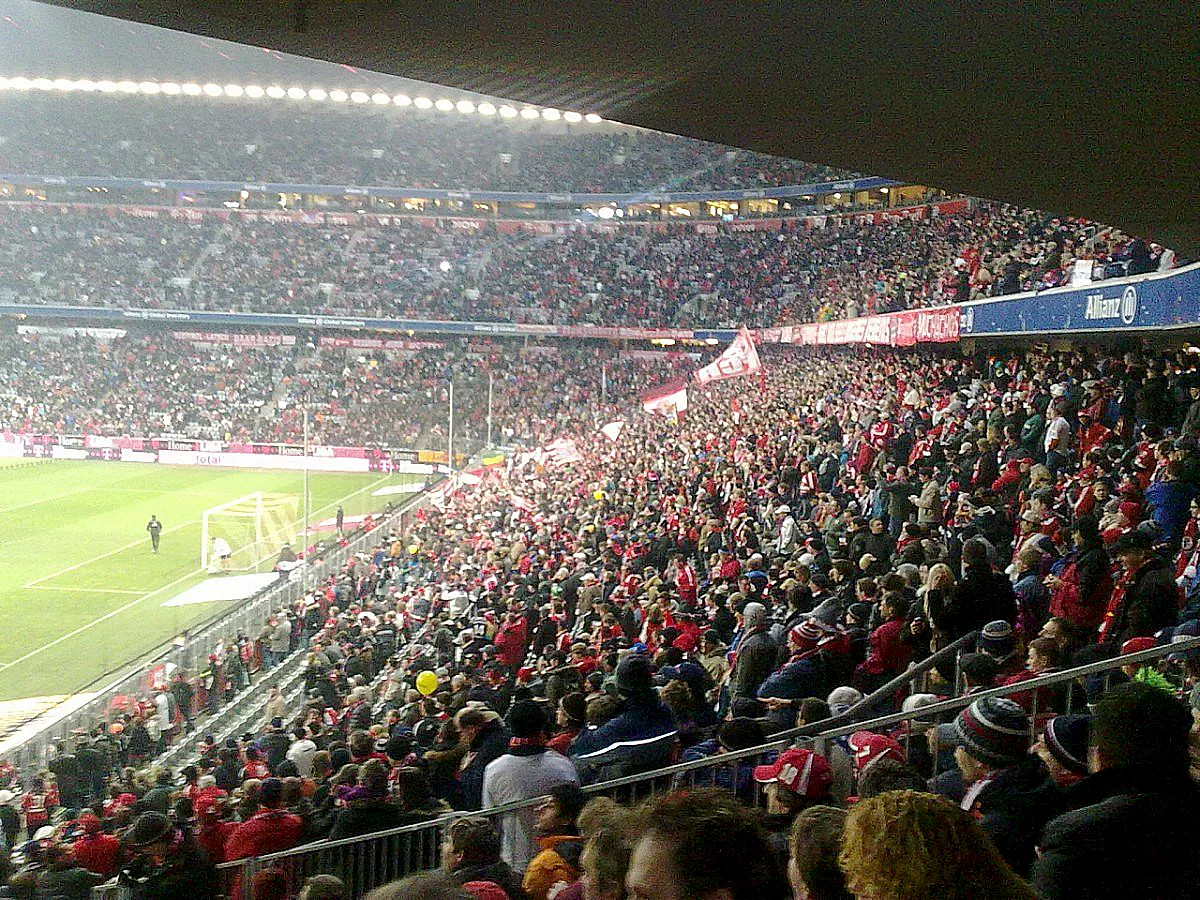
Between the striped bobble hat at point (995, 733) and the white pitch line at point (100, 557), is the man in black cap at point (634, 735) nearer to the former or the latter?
the striped bobble hat at point (995, 733)

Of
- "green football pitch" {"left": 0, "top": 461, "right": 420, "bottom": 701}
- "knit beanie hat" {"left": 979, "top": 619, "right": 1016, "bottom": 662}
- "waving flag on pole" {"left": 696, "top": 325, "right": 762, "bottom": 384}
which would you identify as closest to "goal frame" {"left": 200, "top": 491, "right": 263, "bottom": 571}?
"green football pitch" {"left": 0, "top": 461, "right": 420, "bottom": 701}

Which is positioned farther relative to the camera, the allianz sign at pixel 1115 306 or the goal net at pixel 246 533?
the goal net at pixel 246 533

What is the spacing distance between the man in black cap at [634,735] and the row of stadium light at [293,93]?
108ft

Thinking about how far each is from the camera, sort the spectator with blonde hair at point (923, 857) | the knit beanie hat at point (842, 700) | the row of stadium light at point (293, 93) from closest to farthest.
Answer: the spectator with blonde hair at point (923, 857) → the knit beanie hat at point (842, 700) → the row of stadium light at point (293, 93)

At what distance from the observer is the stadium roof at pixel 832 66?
3.96m

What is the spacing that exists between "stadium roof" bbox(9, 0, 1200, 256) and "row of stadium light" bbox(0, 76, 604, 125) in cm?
3145

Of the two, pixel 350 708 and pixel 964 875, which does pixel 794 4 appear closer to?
pixel 964 875

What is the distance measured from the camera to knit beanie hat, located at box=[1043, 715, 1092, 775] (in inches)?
119

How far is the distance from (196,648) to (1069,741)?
13.8 metres

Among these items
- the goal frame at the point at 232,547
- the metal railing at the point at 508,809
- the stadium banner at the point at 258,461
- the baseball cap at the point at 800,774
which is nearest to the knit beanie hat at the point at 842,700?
the metal railing at the point at 508,809

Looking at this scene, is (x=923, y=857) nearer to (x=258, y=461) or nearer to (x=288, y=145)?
(x=258, y=461)

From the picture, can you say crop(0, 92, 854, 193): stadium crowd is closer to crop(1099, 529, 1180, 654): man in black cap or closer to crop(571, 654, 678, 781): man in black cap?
crop(1099, 529, 1180, 654): man in black cap

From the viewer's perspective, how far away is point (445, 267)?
45125 mm

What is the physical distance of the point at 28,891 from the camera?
471 cm
